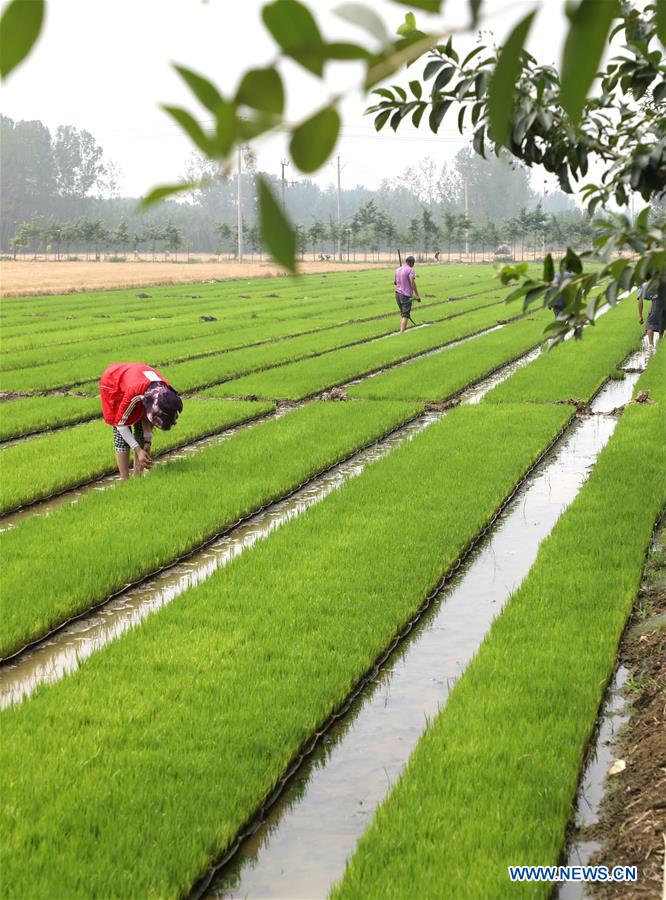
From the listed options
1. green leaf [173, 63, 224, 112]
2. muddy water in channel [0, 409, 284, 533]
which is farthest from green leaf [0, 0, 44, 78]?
muddy water in channel [0, 409, 284, 533]

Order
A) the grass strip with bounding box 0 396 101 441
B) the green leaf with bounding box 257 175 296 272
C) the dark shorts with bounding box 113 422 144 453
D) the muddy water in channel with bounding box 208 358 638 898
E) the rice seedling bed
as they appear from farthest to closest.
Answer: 1. the rice seedling bed
2. the grass strip with bounding box 0 396 101 441
3. the dark shorts with bounding box 113 422 144 453
4. the muddy water in channel with bounding box 208 358 638 898
5. the green leaf with bounding box 257 175 296 272

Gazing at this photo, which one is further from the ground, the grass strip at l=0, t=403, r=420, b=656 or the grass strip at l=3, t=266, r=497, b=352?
the grass strip at l=3, t=266, r=497, b=352

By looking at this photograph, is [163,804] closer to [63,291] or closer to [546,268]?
[546,268]

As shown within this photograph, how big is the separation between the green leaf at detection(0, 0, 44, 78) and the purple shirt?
22785 mm

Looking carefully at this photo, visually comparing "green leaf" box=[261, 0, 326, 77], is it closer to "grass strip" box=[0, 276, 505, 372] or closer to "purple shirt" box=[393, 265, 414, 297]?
"grass strip" box=[0, 276, 505, 372]

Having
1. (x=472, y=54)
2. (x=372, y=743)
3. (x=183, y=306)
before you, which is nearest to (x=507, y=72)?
(x=472, y=54)

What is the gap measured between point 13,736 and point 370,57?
16.3ft

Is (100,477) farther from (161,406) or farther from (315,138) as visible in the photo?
(315,138)

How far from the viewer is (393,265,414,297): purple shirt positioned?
914 inches

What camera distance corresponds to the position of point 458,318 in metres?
29.9

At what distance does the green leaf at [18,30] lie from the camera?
575 millimetres

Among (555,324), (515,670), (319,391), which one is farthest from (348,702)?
(319,391)

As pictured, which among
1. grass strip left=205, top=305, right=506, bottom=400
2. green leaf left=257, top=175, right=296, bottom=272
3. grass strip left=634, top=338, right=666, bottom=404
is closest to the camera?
green leaf left=257, top=175, right=296, bottom=272

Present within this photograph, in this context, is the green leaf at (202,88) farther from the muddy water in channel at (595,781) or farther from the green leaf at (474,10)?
the muddy water in channel at (595,781)
